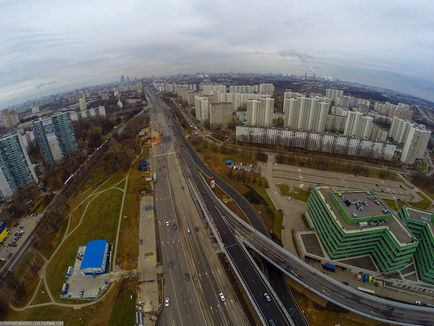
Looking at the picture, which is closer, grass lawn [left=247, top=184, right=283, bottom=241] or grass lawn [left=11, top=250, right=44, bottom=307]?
grass lawn [left=11, top=250, right=44, bottom=307]

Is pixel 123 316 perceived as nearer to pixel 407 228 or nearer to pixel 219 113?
pixel 407 228

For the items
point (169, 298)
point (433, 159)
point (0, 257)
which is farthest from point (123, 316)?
point (433, 159)

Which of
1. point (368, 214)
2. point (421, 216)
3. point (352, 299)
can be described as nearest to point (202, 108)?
point (368, 214)

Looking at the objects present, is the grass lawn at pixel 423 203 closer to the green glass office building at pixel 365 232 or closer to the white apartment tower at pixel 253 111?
the green glass office building at pixel 365 232

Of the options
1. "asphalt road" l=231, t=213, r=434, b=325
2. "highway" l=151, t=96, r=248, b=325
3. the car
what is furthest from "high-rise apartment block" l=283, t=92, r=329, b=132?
the car

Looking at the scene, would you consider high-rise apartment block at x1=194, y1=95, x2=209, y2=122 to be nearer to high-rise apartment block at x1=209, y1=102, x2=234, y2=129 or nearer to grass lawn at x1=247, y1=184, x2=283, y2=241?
high-rise apartment block at x1=209, y1=102, x2=234, y2=129

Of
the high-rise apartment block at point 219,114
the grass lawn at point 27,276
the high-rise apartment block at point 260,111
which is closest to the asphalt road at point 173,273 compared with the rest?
the grass lawn at point 27,276

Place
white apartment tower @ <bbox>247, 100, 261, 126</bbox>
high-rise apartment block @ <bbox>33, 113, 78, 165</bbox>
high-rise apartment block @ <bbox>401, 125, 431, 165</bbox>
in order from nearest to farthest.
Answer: high-rise apartment block @ <bbox>33, 113, 78, 165</bbox>
high-rise apartment block @ <bbox>401, 125, 431, 165</bbox>
white apartment tower @ <bbox>247, 100, 261, 126</bbox>
